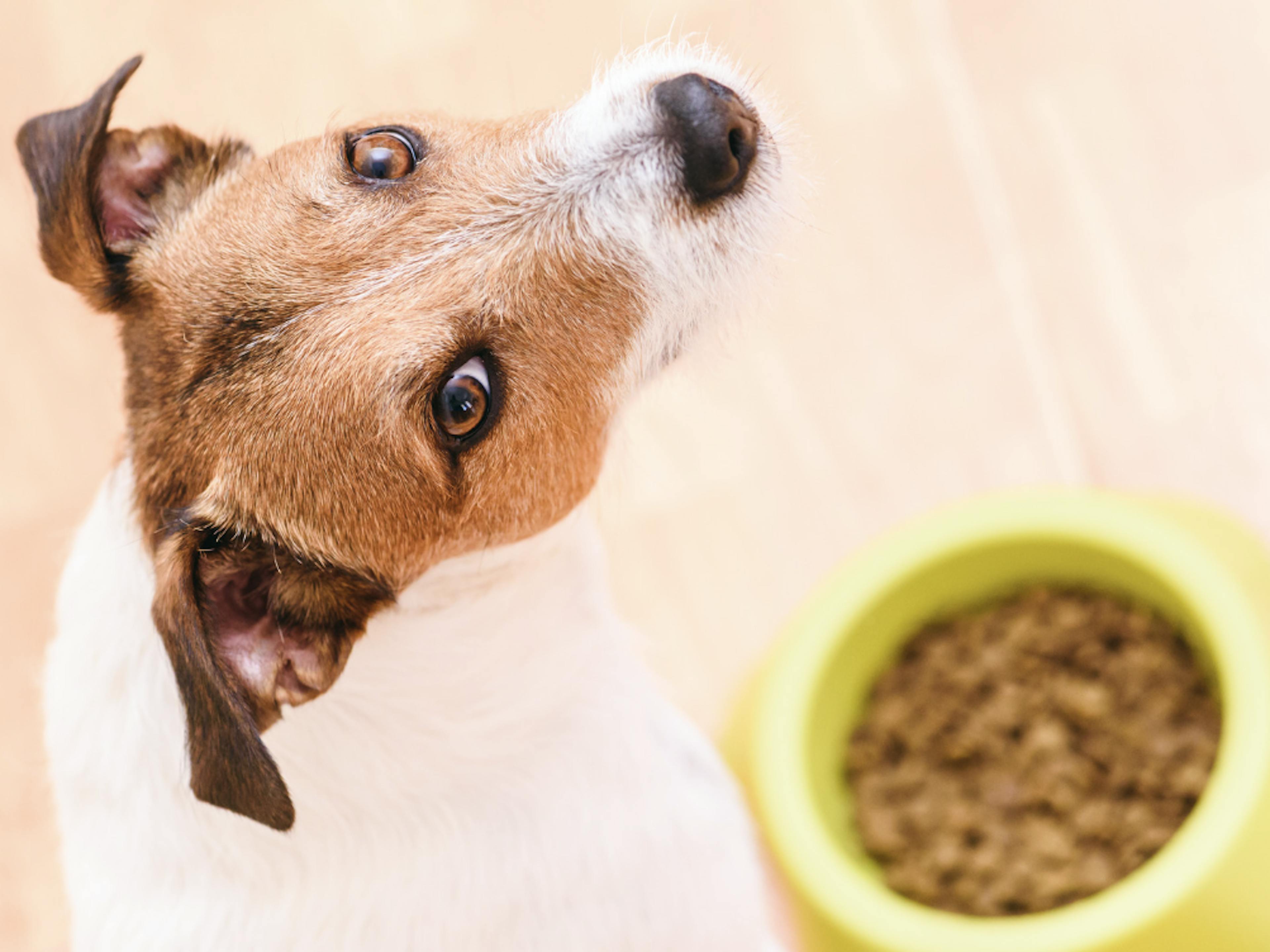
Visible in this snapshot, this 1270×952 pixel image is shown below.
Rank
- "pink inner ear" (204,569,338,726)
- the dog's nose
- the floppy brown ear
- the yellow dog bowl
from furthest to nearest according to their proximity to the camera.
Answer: the yellow dog bowl
the dog's nose
"pink inner ear" (204,569,338,726)
the floppy brown ear

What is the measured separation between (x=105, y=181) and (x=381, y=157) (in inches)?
15.7

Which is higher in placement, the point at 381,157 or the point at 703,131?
the point at 703,131

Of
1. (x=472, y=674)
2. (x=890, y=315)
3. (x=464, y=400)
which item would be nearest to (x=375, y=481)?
(x=464, y=400)

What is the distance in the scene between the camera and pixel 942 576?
2.32 metres

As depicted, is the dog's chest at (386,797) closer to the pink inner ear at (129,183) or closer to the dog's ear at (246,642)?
the dog's ear at (246,642)

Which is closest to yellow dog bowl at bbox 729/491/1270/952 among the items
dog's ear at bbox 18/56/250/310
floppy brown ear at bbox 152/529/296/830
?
floppy brown ear at bbox 152/529/296/830

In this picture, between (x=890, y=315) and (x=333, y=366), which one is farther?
(x=890, y=315)

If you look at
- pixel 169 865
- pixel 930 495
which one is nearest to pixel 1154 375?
pixel 930 495

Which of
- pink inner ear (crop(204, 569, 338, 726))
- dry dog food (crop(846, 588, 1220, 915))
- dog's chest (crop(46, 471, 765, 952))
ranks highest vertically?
dry dog food (crop(846, 588, 1220, 915))

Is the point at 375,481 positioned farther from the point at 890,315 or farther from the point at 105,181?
the point at 890,315

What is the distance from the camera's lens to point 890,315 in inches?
109

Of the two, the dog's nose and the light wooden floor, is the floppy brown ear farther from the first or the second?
the light wooden floor

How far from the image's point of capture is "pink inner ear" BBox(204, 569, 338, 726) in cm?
143

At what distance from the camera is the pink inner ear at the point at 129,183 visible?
5.50 ft
